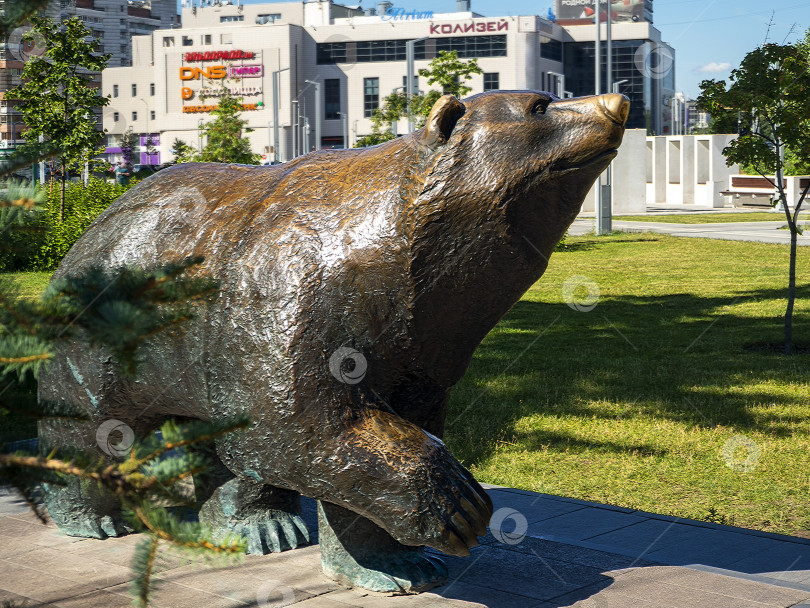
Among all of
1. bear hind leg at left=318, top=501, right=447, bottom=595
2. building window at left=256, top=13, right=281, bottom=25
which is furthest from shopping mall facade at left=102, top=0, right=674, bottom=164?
bear hind leg at left=318, top=501, right=447, bottom=595

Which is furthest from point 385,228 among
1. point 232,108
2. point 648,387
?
point 232,108

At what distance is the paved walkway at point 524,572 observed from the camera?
→ 4.01 m

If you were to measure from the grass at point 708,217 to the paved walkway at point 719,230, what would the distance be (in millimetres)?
1017

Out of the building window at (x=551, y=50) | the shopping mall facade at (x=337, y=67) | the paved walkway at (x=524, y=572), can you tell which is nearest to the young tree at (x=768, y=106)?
the paved walkway at (x=524, y=572)

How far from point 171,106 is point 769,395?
7056 centimetres

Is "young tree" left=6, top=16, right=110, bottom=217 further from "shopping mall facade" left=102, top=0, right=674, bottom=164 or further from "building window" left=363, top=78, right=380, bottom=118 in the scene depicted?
"building window" left=363, top=78, right=380, bottom=118

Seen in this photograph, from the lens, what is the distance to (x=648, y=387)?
28.6ft

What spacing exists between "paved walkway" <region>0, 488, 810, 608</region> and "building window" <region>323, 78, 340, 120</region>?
7005 cm

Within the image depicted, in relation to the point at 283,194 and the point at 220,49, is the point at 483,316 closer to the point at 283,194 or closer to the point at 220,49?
the point at 283,194

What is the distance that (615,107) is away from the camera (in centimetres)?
350

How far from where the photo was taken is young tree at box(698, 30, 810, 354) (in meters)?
11.0

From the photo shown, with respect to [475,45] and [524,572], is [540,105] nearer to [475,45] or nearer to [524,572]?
[524,572]

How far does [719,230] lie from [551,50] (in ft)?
156

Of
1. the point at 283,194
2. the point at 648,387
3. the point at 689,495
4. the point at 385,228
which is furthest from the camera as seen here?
the point at 648,387
